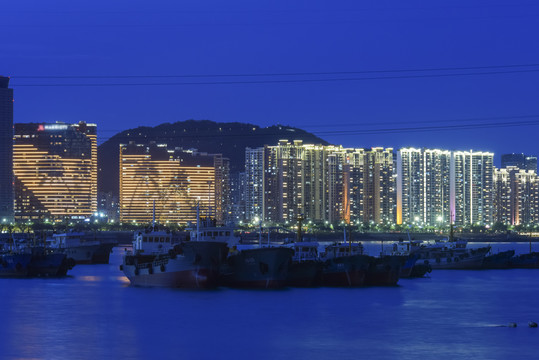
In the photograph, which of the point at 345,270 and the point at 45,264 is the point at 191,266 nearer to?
the point at 345,270

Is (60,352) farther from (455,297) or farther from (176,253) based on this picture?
(455,297)

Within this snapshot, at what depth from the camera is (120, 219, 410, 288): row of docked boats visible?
61562 millimetres

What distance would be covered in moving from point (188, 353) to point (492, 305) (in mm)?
29793

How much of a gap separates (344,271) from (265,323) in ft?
61.9

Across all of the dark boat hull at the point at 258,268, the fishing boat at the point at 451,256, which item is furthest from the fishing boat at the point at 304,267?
the fishing boat at the point at 451,256

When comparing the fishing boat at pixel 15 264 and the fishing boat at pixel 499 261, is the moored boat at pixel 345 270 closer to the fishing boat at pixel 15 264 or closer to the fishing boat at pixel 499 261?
the fishing boat at pixel 15 264

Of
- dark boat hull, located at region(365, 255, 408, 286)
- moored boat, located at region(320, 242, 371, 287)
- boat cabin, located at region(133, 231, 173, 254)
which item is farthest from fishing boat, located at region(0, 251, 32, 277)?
dark boat hull, located at region(365, 255, 408, 286)

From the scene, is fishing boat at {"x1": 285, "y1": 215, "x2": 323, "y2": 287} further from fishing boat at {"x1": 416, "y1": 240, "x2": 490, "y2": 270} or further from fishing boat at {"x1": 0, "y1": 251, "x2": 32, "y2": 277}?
fishing boat at {"x1": 416, "y1": 240, "x2": 490, "y2": 270}

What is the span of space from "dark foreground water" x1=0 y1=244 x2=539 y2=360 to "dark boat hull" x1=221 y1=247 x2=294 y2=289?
921 millimetres

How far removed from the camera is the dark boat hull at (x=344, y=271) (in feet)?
222

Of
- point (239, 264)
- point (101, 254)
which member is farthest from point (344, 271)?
point (101, 254)

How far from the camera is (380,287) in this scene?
70438 millimetres

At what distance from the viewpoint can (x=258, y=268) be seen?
6241 cm

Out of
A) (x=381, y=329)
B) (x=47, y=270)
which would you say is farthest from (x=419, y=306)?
(x=47, y=270)
